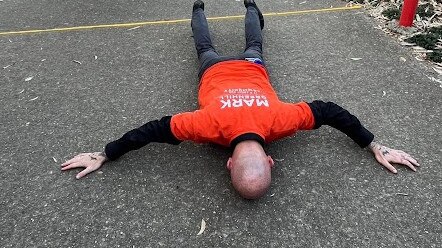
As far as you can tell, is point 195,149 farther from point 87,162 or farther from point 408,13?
point 408,13

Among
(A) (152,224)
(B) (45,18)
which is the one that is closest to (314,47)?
(A) (152,224)

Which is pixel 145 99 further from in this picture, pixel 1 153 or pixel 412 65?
pixel 412 65

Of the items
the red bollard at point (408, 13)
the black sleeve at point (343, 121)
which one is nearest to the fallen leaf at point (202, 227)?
the black sleeve at point (343, 121)

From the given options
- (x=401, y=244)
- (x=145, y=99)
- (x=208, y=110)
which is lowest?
(x=401, y=244)

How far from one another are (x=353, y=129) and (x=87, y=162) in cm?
170

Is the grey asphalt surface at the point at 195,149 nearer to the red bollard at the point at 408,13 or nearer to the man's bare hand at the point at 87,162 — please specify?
the man's bare hand at the point at 87,162

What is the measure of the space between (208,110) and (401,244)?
1310 millimetres

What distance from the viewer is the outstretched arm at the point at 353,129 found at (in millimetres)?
2607

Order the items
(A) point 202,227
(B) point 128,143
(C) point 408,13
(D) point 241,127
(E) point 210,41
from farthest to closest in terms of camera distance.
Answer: (C) point 408,13, (E) point 210,41, (B) point 128,143, (D) point 241,127, (A) point 202,227

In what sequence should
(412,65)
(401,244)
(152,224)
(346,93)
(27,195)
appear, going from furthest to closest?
1. (412,65)
2. (346,93)
3. (27,195)
4. (152,224)
5. (401,244)

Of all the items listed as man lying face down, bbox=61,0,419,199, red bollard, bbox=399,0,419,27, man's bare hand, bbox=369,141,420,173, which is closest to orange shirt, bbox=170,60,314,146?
man lying face down, bbox=61,0,419,199

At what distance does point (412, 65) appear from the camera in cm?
355

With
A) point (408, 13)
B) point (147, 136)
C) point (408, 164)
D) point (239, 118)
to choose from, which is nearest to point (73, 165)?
point (147, 136)

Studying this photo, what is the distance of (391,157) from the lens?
2602 mm
